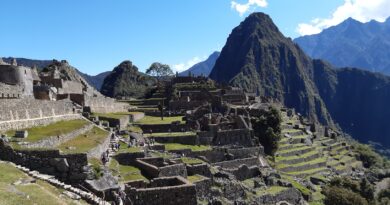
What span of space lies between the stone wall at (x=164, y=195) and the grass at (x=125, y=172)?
186cm

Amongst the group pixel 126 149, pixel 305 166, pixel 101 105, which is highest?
pixel 101 105

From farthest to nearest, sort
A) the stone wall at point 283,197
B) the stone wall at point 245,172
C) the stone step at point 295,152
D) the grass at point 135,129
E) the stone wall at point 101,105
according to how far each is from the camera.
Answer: the stone step at point 295,152, the stone wall at point 101,105, the grass at point 135,129, the stone wall at point 245,172, the stone wall at point 283,197

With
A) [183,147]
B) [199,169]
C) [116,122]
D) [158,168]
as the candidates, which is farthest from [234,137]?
[158,168]

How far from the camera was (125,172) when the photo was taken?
28.0 m

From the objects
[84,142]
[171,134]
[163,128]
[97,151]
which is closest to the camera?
[97,151]

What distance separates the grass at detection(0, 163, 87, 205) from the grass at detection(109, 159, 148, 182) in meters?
7.39

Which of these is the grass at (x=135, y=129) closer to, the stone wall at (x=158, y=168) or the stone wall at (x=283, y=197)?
the stone wall at (x=283, y=197)

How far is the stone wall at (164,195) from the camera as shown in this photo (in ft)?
76.9

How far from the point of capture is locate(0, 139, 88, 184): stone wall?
2084 cm

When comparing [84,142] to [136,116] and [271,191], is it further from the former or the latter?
[136,116]

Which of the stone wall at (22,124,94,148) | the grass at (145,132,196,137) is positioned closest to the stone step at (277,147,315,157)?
the grass at (145,132,196,137)

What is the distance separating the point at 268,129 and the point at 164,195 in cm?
3652

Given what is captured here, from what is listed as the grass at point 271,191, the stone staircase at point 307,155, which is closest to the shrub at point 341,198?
the grass at point 271,191

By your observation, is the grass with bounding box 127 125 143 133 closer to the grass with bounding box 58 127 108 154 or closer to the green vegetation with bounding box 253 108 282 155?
the grass with bounding box 58 127 108 154
